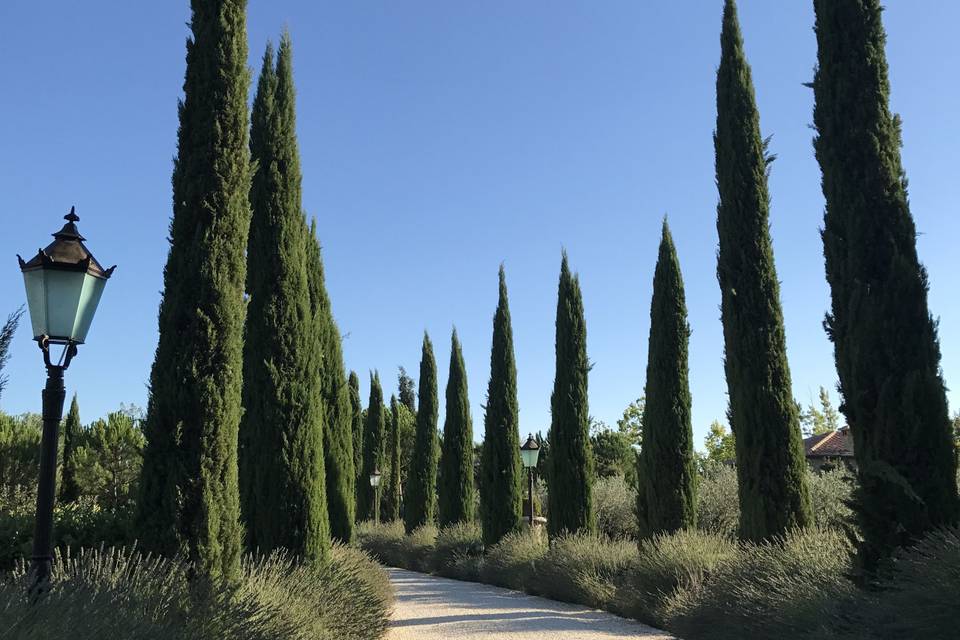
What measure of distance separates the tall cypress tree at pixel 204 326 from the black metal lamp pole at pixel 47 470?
1567mm

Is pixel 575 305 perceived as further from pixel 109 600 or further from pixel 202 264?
pixel 109 600

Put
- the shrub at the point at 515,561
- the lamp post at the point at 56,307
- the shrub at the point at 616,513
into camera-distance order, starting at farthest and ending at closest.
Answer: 1. the shrub at the point at 616,513
2. the shrub at the point at 515,561
3. the lamp post at the point at 56,307

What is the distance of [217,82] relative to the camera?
786cm

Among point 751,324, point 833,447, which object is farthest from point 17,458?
point 833,447

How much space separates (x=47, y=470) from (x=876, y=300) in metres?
7.34

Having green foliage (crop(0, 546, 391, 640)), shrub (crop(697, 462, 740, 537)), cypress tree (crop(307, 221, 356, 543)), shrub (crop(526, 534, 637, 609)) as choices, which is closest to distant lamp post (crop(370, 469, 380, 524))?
cypress tree (crop(307, 221, 356, 543))

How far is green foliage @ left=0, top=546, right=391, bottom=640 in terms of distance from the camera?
3.77m

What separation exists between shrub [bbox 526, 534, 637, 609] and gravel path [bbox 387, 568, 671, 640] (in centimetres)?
23

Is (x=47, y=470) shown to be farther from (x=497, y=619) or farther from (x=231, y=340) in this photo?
(x=497, y=619)

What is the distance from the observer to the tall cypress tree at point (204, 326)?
667 cm

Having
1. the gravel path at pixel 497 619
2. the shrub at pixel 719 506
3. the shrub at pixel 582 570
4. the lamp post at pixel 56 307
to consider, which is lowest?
the gravel path at pixel 497 619

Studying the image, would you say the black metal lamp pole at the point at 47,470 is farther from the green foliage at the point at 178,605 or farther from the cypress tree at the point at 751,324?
the cypress tree at the point at 751,324

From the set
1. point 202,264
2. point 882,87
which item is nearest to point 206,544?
point 202,264

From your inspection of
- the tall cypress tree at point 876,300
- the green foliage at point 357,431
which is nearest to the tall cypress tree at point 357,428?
the green foliage at point 357,431
